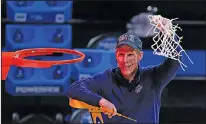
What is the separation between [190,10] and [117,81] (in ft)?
2.88

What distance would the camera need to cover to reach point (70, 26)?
2.52 meters

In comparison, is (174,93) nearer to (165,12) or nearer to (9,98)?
(165,12)

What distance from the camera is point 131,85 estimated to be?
185 centimetres

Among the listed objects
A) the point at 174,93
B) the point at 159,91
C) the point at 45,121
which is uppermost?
the point at 159,91

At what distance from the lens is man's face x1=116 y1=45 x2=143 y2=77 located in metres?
1.82

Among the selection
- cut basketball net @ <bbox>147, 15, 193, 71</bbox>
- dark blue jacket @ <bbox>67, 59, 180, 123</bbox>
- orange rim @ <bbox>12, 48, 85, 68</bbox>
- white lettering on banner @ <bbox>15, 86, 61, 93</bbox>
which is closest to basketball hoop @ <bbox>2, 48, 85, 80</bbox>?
orange rim @ <bbox>12, 48, 85, 68</bbox>

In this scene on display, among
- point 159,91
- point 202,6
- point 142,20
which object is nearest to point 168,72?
point 159,91

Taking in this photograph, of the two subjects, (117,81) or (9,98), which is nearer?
(117,81)

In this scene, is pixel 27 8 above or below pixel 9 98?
above

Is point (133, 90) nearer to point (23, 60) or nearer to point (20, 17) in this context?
point (23, 60)

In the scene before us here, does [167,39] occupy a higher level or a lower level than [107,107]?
higher

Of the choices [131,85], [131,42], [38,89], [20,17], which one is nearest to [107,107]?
[131,85]

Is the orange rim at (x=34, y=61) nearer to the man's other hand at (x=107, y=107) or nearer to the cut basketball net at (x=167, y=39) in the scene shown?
the man's other hand at (x=107, y=107)

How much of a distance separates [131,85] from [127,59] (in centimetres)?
10
